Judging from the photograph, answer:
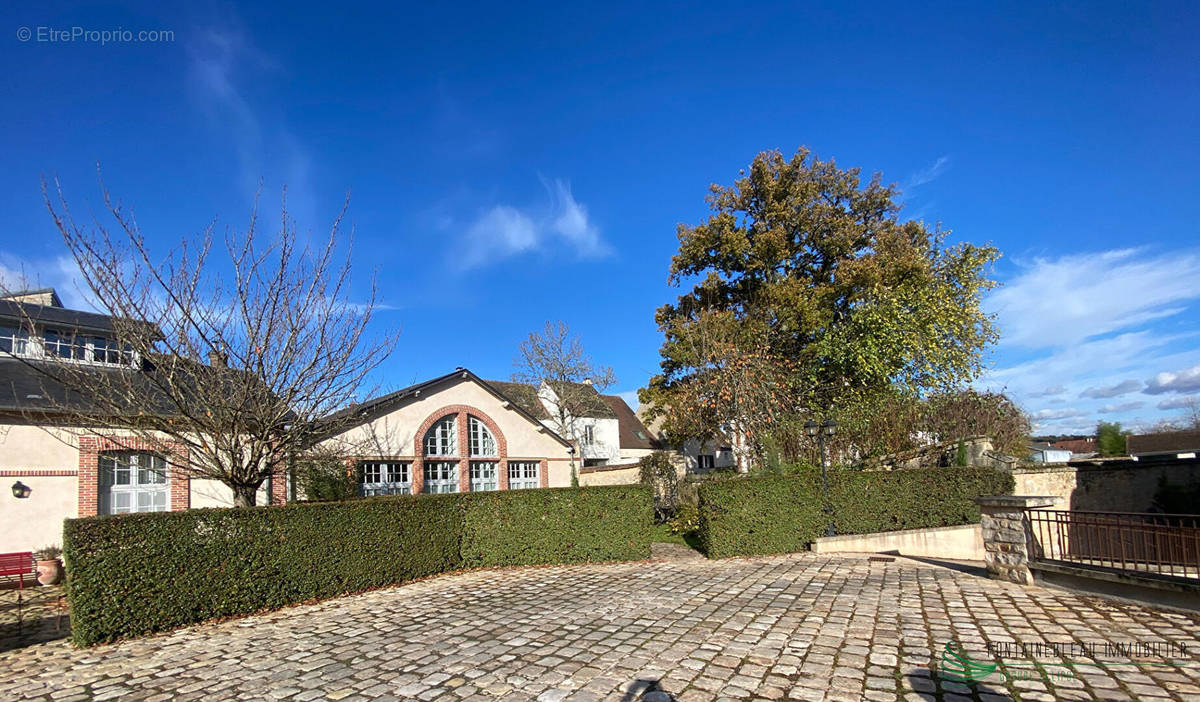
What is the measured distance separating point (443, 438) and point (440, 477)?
47.9 inches

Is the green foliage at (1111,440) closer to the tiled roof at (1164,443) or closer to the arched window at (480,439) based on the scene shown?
the tiled roof at (1164,443)

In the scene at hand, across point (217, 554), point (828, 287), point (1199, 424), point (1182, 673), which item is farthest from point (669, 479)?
point (1199, 424)

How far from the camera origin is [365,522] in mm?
9352

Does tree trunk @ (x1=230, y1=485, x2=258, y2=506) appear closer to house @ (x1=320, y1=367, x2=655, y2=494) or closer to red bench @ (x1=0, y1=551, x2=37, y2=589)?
red bench @ (x1=0, y1=551, x2=37, y2=589)

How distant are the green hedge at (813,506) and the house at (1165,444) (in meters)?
33.5

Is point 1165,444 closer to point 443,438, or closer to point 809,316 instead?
point 809,316

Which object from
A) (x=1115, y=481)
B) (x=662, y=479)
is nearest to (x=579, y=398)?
(x=662, y=479)

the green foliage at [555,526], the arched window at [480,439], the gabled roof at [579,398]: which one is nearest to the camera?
the green foliage at [555,526]

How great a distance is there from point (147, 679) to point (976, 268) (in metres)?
24.4

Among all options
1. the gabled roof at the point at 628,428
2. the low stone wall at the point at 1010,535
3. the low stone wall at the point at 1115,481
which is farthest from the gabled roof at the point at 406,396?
the gabled roof at the point at 628,428

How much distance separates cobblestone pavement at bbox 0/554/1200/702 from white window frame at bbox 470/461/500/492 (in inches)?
435

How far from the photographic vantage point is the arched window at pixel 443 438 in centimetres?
1850

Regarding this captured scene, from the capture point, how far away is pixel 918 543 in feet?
41.0

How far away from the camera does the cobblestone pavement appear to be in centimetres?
450
